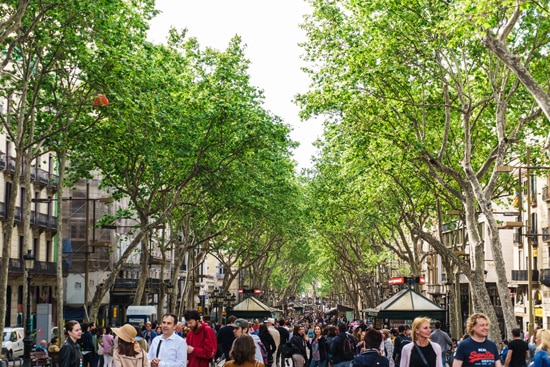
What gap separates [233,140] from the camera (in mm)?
35344

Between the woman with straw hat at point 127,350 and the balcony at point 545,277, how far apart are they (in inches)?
1794

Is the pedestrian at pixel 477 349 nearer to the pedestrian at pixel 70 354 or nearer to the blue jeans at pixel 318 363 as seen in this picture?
the pedestrian at pixel 70 354

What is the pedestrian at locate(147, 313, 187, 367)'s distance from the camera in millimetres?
10805

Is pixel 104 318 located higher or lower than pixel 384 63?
lower

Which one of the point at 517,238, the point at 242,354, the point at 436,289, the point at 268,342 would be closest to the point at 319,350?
the point at 268,342

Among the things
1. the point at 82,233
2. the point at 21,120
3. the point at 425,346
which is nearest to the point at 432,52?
the point at 21,120

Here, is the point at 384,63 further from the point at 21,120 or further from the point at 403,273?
the point at 403,273

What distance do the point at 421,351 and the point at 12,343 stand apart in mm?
29085

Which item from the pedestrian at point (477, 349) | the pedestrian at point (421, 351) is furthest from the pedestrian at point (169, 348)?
the pedestrian at point (477, 349)

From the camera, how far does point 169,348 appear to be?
A: 10.9 m

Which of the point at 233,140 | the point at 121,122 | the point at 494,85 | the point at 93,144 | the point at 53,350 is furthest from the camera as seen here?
the point at 233,140

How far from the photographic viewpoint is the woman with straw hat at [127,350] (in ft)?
31.0

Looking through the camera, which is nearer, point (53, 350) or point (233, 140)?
point (53, 350)

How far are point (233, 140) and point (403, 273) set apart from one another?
49.8 meters
